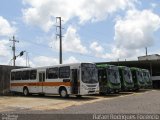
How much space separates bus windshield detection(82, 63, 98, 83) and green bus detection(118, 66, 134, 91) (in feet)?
27.2

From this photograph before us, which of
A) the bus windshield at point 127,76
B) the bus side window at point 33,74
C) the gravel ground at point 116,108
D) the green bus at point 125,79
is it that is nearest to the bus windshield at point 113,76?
the green bus at point 125,79

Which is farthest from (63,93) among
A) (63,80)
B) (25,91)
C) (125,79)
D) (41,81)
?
(125,79)

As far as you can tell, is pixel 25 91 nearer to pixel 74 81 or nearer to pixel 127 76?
pixel 74 81

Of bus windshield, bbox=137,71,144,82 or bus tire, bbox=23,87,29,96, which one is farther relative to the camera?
bus windshield, bbox=137,71,144,82

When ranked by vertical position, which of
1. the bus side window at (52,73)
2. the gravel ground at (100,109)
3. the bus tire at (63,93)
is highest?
the bus side window at (52,73)

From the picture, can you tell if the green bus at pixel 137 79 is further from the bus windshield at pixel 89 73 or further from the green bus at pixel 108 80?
the bus windshield at pixel 89 73

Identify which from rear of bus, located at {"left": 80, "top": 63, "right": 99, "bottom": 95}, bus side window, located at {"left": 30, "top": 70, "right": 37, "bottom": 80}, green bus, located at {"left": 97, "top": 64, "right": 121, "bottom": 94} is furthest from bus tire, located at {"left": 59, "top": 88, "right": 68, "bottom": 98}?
green bus, located at {"left": 97, "top": 64, "right": 121, "bottom": 94}

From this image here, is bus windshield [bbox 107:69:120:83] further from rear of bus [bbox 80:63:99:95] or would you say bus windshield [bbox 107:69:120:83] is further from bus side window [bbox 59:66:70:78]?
bus side window [bbox 59:66:70:78]

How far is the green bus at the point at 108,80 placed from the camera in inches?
1267

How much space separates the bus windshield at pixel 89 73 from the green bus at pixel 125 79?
8.30 metres

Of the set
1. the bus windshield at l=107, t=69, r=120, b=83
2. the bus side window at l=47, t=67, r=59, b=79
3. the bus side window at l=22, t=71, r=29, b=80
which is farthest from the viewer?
the bus side window at l=22, t=71, r=29, b=80

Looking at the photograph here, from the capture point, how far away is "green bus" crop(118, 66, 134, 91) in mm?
36675

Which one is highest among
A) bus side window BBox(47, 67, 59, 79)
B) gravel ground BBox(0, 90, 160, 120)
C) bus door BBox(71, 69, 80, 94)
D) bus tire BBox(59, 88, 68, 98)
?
bus side window BBox(47, 67, 59, 79)

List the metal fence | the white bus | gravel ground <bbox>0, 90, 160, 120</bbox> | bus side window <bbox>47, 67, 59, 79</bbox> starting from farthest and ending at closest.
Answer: the metal fence, bus side window <bbox>47, 67, 59, 79</bbox>, the white bus, gravel ground <bbox>0, 90, 160, 120</bbox>
